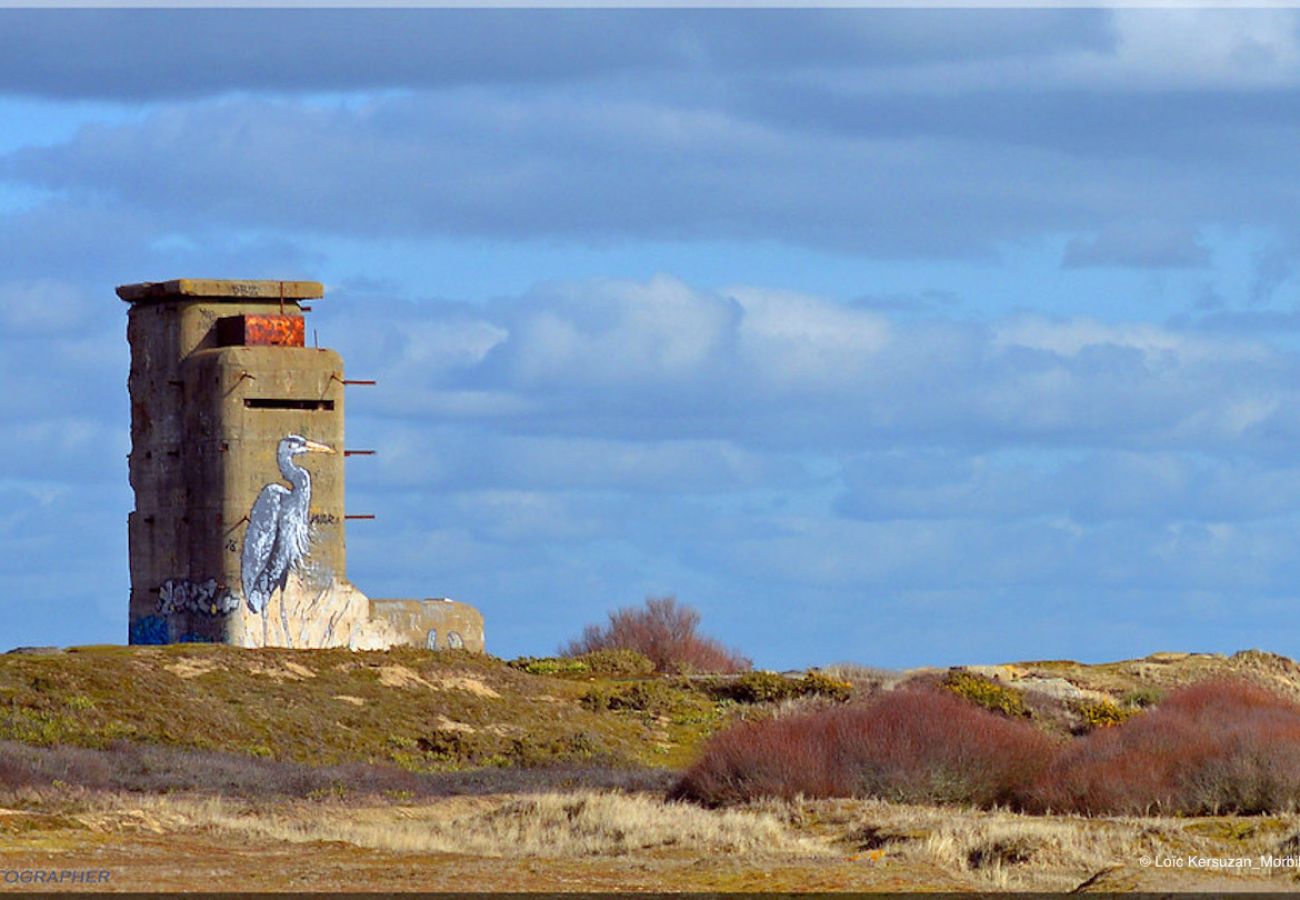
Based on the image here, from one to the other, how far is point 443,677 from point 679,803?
12671 millimetres

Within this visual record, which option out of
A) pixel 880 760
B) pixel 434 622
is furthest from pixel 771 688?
pixel 880 760

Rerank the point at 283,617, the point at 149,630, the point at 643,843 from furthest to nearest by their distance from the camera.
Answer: the point at 149,630, the point at 283,617, the point at 643,843

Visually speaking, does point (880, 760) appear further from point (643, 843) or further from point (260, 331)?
point (260, 331)

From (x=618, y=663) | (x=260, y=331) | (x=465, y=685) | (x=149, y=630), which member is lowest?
(x=465, y=685)

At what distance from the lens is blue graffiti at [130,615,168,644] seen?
126 feet

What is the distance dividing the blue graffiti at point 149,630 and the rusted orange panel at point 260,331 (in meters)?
5.42

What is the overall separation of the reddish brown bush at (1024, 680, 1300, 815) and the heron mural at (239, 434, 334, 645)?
56.9ft

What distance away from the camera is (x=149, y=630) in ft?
127

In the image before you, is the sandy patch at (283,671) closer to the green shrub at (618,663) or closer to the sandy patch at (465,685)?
the sandy patch at (465,685)

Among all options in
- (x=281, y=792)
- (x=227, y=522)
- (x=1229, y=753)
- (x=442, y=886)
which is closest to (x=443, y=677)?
(x=227, y=522)

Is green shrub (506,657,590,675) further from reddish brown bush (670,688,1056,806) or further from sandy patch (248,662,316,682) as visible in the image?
reddish brown bush (670,688,1056,806)

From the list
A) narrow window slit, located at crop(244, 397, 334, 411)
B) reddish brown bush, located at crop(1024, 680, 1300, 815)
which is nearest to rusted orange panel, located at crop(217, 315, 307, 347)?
narrow window slit, located at crop(244, 397, 334, 411)

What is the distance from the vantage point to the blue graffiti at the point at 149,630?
38.3m

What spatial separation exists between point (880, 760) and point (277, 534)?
54.7 ft
